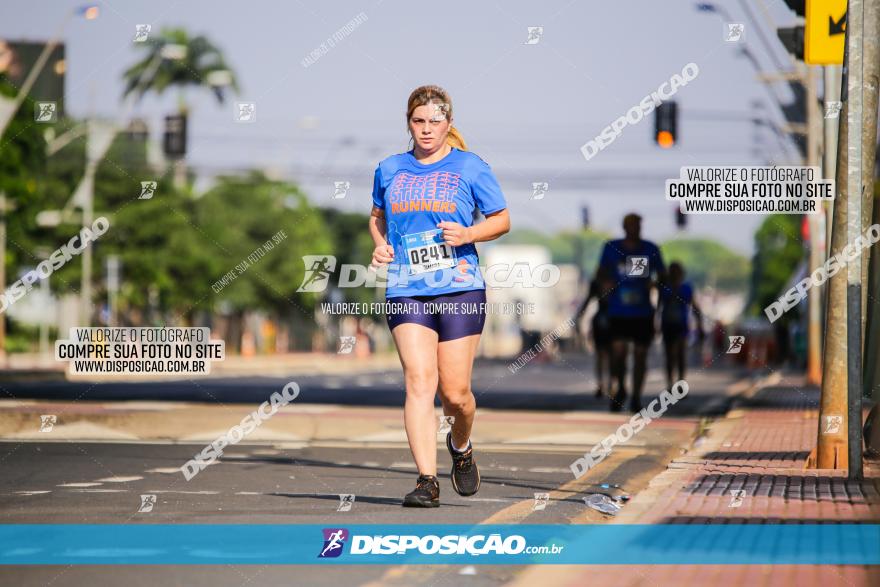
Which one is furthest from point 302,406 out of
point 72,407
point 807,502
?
point 807,502

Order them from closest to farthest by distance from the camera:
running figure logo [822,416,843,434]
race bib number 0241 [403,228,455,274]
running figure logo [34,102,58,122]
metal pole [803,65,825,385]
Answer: race bib number 0241 [403,228,455,274] < running figure logo [822,416,843,434] < running figure logo [34,102,58,122] < metal pole [803,65,825,385]

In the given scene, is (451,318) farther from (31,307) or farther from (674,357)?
(31,307)

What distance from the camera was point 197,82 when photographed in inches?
2854

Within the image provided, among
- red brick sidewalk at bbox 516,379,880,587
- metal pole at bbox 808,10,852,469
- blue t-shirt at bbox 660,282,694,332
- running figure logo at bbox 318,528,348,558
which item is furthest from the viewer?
blue t-shirt at bbox 660,282,694,332

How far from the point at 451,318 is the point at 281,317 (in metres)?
66.9

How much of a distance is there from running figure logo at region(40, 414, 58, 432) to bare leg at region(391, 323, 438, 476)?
6.69 metres

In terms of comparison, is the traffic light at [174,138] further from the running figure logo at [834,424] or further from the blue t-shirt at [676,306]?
the running figure logo at [834,424]

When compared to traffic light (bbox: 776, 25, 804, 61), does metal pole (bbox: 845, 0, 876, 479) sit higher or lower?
lower

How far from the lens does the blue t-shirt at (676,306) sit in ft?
61.2

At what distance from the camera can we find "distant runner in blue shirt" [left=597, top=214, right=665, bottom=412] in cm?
1577

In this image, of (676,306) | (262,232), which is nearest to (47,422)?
(676,306)

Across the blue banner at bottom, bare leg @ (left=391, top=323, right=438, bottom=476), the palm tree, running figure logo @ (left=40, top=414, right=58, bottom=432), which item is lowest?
running figure logo @ (left=40, top=414, right=58, bottom=432)

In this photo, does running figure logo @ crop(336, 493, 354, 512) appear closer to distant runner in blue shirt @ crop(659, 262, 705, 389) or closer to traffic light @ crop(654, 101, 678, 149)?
distant runner in blue shirt @ crop(659, 262, 705, 389)

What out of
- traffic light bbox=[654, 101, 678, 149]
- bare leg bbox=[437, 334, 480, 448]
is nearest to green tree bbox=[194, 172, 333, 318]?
traffic light bbox=[654, 101, 678, 149]
